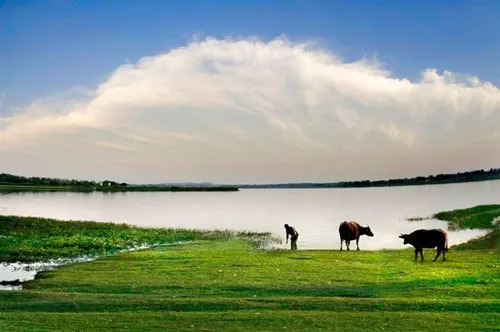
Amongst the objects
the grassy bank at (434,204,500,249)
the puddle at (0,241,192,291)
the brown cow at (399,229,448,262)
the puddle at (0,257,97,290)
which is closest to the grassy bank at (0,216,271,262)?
the puddle at (0,241,192,291)

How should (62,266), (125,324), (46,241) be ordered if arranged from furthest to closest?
(46,241)
(62,266)
(125,324)

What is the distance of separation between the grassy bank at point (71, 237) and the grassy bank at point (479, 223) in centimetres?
1628

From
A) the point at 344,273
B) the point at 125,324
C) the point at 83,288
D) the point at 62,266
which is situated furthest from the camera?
the point at 62,266

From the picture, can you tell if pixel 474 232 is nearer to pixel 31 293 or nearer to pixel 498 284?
pixel 498 284

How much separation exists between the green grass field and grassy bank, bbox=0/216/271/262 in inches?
263

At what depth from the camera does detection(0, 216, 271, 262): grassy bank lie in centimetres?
3353

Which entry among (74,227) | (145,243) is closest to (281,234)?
(145,243)

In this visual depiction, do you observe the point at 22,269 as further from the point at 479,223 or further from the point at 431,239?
the point at 479,223

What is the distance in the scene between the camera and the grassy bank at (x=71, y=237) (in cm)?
3353

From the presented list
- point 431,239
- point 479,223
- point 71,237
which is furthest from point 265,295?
point 479,223

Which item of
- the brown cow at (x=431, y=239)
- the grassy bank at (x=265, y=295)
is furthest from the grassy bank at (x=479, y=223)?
the brown cow at (x=431, y=239)

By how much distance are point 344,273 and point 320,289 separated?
3702mm

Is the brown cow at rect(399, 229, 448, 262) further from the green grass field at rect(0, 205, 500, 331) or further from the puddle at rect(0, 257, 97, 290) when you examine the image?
the puddle at rect(0, 257, 97, 290)

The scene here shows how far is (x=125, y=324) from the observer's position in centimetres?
1402
